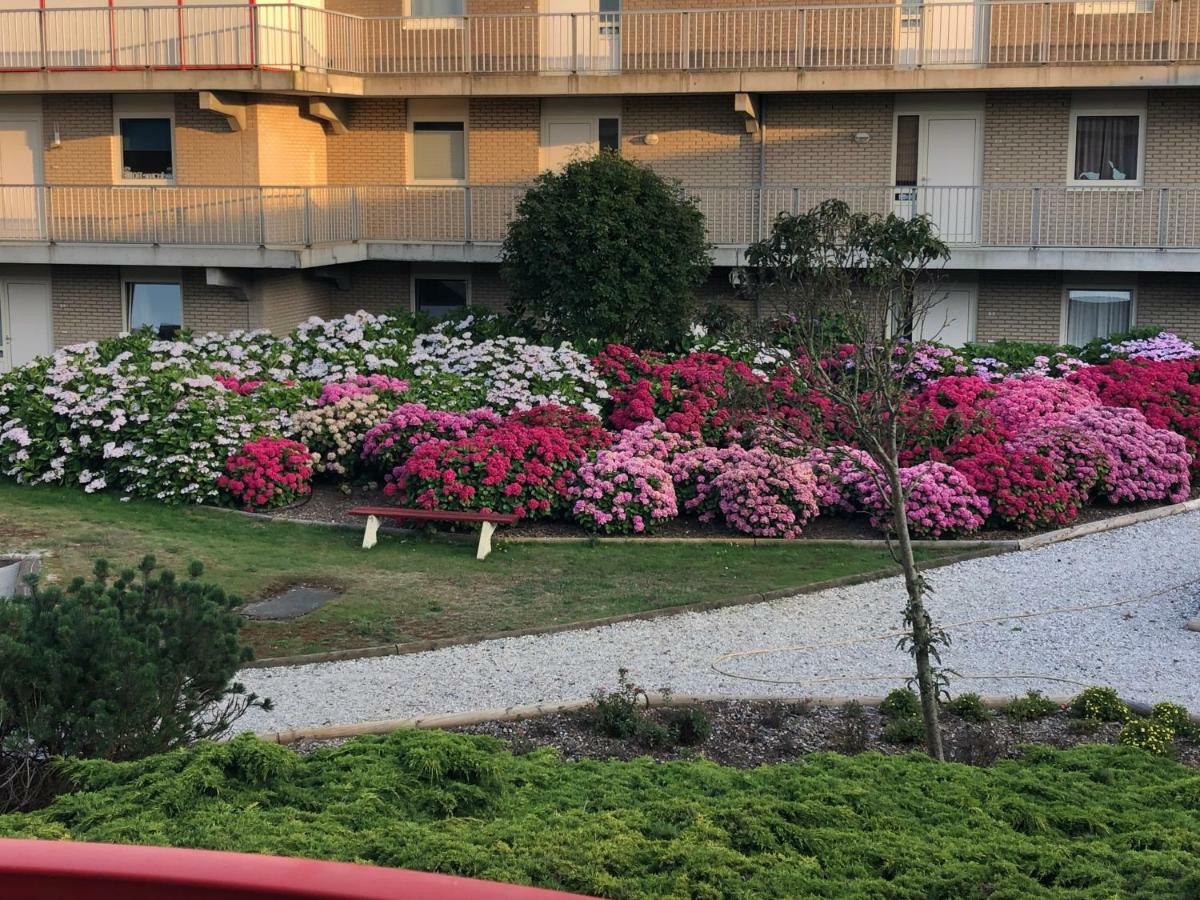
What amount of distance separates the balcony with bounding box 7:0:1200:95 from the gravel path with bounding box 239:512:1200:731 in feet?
40.1

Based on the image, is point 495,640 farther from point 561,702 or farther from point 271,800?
point 271,800

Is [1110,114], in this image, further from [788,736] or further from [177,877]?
[177,877]

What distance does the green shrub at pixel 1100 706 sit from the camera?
1059 centimetres

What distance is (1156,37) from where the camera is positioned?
24.9m

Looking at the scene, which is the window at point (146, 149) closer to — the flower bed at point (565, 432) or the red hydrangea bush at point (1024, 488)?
the flower bed at point (565, 432)

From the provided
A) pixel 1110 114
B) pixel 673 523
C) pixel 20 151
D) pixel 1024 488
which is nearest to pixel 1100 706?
pixel 1024 488

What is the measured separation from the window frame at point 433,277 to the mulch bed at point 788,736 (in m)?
18.2

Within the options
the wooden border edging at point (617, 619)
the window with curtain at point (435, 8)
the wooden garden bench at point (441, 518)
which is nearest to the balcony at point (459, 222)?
the window with curtain at point (435, 8)

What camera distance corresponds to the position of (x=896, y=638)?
13156mm

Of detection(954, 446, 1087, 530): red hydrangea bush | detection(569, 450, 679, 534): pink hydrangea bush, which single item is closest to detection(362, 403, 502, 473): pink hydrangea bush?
detection(569, 450, 679, 534): pink hydrangea bush

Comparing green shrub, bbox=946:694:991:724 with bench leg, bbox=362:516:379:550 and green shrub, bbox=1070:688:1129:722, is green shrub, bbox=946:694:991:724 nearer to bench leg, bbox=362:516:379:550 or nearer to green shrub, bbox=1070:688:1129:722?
green shrub, bbox=1070:688:1129:722

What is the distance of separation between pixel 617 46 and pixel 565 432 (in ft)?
35.8

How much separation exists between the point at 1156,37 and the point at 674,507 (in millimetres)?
13461

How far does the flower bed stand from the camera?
1703cm
